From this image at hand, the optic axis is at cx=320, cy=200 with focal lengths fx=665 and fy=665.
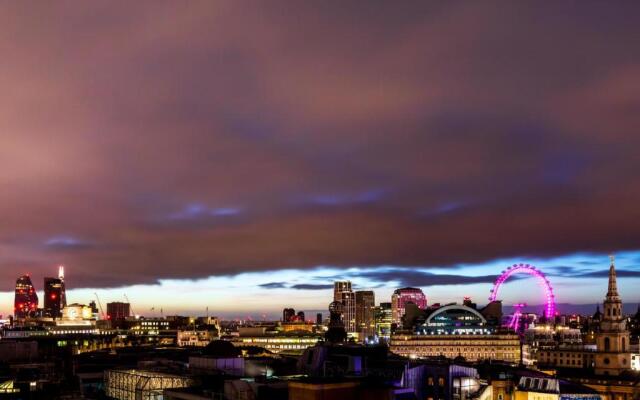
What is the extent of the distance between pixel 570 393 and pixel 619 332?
63.1 metres

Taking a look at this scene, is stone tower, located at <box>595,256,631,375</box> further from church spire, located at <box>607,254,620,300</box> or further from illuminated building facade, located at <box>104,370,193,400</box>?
illuminated building facade, located at <box>104,370,193,400</box>

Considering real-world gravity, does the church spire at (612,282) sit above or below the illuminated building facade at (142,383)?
above

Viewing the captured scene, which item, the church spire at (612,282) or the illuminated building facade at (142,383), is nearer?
the illuminated building facade at (142,383)

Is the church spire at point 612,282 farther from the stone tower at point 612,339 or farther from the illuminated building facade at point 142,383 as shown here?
the illuminated building facade at point 142,383

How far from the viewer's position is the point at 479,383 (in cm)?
9650

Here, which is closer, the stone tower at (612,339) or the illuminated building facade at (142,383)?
the illuminated building facade at (142,383)

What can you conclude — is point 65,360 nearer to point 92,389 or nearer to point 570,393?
point 92,389

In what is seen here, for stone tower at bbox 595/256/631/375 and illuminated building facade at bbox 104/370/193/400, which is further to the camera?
stone tower at bbox 595/256/631/375

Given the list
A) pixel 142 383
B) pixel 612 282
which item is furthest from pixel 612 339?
pixel 142 383

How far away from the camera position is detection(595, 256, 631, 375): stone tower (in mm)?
145000

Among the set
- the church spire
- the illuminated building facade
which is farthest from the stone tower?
the illuminated building facade

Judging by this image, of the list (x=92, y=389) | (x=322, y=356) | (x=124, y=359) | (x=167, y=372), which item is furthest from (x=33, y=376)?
(x=322, y=356)

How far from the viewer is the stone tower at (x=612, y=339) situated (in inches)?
5709

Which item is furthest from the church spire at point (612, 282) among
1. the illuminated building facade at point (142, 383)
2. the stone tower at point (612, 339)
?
the illuminated building facade at point (142, 383)
